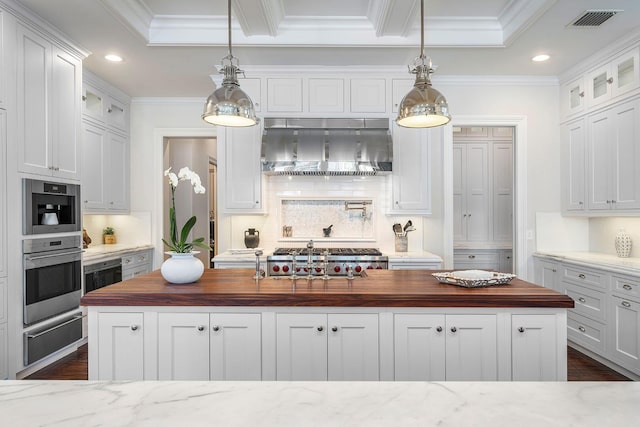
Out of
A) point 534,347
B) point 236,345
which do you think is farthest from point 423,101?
point 236,345

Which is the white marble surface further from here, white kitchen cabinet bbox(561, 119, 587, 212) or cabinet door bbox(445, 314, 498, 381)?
white kitchen cabinet bbox(561, 119, 587, 212)

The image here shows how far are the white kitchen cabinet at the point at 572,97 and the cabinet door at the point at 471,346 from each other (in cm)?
315

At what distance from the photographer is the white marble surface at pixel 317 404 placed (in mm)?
743

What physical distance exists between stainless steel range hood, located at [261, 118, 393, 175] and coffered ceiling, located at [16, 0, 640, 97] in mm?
709

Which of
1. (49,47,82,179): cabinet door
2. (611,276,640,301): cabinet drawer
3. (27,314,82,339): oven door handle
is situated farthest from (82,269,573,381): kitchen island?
(49,47,82,179): cabinet door

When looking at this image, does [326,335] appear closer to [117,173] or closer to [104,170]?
[104,170]

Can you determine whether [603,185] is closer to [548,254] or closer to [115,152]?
[548,254]

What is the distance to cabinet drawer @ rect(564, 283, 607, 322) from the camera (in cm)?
345

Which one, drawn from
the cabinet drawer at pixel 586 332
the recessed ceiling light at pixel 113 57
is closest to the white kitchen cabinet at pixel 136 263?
the recessed ceiling light at pixel 113 57

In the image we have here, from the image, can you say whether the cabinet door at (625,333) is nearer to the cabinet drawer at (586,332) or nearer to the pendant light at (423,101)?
the cabinet drawer at (586,332)

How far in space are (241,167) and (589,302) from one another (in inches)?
138

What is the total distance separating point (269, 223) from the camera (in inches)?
188

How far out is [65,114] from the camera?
3.52 metres

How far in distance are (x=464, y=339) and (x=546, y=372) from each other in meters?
0.44
